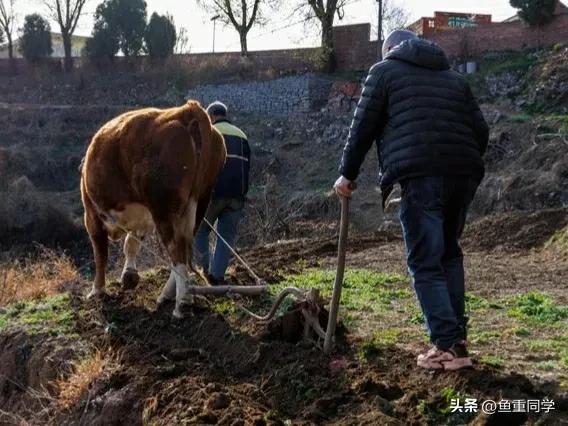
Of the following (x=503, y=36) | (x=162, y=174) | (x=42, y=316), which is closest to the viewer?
(x=162, y=174)

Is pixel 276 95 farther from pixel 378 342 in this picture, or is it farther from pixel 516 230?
pixel 378 342

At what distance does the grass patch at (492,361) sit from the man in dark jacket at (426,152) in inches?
8.6

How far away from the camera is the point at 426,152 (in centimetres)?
493

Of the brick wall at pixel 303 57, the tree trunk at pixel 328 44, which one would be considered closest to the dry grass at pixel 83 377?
the brick wall at pixel 303 57

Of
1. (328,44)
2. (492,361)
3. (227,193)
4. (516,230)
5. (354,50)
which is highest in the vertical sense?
(328,44)

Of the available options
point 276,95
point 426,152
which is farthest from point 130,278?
point 276,95

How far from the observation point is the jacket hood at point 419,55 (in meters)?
5.02

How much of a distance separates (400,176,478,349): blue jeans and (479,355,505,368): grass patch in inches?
8.4

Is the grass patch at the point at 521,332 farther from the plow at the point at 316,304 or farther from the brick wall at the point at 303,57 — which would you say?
A: the brick wall at the point at 303,57

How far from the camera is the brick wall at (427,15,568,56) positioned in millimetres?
30109

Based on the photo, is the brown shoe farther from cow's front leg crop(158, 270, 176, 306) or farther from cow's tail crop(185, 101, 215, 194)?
cow's front leg crop(158, 270, 176, 306)

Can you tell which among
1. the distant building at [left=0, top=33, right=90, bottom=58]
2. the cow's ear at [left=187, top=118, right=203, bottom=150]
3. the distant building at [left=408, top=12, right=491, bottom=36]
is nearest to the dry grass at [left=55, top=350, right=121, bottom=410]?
the cow's ear at [left=187, top=118, right=203, bottom=150]

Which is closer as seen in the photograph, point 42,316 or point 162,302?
point 162,302

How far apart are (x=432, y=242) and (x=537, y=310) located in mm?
2214
